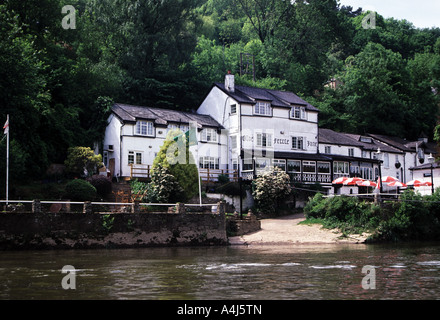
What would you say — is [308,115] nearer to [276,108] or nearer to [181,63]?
[276,108]

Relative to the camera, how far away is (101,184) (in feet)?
149

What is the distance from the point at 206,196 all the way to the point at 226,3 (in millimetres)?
78893

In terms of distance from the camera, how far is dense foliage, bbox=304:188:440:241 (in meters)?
41.8

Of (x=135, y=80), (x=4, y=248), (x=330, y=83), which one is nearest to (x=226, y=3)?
(x=330, y=83)

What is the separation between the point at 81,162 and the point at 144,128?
8417 millimetres

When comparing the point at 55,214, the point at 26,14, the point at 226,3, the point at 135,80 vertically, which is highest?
the point at 226,3

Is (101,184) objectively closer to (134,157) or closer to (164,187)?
(164,187)

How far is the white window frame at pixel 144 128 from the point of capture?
53.8 m

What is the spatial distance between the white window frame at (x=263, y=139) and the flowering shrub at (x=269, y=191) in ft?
23.1

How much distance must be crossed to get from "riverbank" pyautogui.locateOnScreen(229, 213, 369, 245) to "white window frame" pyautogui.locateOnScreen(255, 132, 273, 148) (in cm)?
1598

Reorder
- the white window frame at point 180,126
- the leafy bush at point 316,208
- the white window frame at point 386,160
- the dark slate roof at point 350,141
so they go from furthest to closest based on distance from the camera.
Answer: the white window frame at point 386,160, the dark slate roof at point 350,141, the white window frame at point 180,126, the leafy bush at point 316,208

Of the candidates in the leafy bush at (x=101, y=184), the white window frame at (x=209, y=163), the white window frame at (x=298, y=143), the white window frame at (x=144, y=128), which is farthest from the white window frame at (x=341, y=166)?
the leafy bush at (x=101, y=184)

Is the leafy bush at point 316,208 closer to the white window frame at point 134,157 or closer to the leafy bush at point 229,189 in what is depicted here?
the leafy bush at point 229,189
